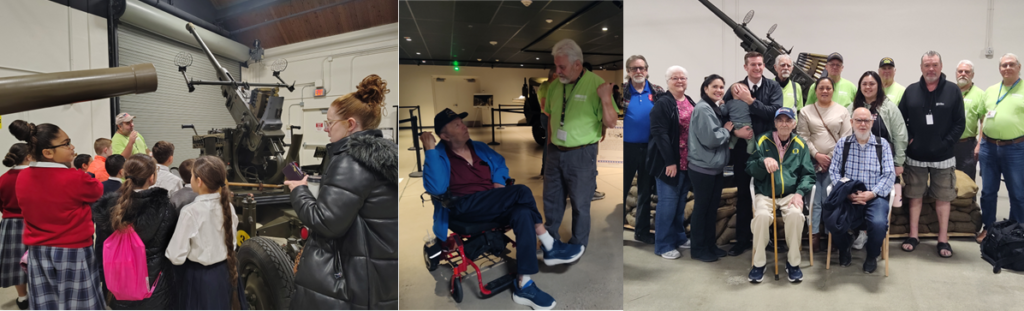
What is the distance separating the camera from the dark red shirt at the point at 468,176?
120 cm

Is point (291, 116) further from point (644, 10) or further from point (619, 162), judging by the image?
point (644, 10)

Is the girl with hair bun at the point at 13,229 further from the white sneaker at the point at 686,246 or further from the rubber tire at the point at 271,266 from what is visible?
the white sneaker at the point at 686,246

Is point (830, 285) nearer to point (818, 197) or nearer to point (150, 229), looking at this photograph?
point (818, 197)

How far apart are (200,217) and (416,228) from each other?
2.47ft

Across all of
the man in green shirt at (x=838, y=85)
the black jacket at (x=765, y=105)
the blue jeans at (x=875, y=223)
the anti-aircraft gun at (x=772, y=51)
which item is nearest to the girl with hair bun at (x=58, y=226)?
the black jacket at (x=765, y=105)

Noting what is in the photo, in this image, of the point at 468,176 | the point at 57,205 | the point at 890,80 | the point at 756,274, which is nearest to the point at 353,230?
the point at 468,176

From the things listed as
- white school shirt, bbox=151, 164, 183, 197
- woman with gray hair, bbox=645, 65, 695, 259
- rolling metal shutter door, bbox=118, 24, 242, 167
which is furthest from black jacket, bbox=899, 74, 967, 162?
white school shirt, bbox=151, 164, 183, 197

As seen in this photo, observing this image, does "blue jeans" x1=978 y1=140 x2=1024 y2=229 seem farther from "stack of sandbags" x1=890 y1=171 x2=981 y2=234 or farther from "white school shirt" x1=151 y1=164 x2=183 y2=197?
"white school shirt" x1=151 y1=164 x2=183 y2=197

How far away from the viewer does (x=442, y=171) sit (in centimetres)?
118

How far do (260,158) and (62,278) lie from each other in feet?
2.57

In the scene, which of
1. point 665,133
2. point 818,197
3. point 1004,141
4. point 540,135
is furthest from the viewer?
point 1004,141

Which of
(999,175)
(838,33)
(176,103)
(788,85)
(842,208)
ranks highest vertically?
(838,33)

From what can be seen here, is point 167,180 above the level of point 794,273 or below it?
above

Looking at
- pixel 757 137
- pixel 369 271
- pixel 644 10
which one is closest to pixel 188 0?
pixel 369 271
